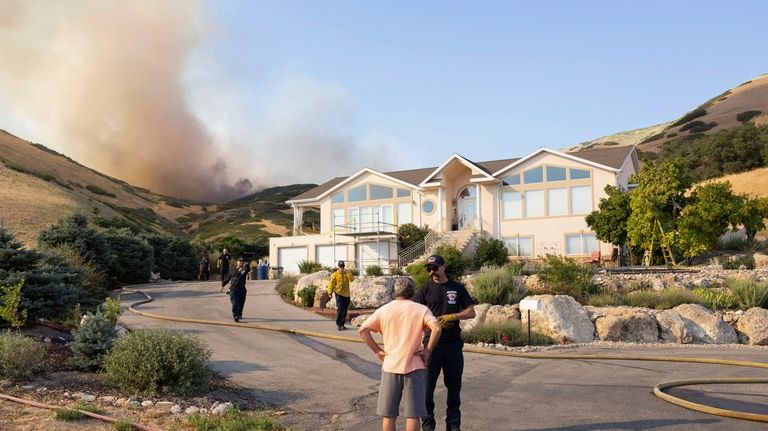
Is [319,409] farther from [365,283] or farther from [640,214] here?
[640,214]

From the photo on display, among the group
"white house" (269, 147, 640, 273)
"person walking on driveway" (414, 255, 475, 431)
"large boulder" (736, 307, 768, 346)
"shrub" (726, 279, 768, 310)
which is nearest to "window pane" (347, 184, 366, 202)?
"white house" (269, 147, 640, 273)

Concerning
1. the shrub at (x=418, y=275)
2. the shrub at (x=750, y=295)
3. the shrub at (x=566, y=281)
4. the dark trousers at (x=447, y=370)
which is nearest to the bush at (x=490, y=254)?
the shrub at (x=418, y=275)

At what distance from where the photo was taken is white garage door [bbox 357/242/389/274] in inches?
1474

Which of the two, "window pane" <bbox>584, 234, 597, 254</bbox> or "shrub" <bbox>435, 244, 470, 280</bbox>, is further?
"window pane" <bbox>584, 234, 597, 254</bbox>

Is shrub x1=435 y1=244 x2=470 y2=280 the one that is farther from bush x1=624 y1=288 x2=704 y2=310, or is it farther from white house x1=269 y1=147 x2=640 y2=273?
white house x1=269 y1=147 x2=640 y2=273

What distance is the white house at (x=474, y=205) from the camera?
3572 cm

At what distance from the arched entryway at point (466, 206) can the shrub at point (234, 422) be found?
103 ft

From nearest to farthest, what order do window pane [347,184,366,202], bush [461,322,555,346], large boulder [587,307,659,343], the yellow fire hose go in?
the yellow fire hose < bush [461,322,555,346] < large boulder [587,307,659,343] < window pane [347,184,366,202]

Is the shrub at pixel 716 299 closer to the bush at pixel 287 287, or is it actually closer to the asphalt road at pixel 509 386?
the asphalt road at pixel 509 386

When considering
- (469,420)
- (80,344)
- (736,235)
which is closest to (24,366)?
(80,344)

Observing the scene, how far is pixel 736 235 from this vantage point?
3709 centimetres

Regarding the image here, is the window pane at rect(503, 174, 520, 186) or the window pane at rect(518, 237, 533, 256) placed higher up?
the window pane at rect(503, 174, 520, 186)

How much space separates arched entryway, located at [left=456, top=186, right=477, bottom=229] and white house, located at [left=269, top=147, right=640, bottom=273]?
58 mm

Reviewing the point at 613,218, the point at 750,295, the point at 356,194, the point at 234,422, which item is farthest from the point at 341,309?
the point at 356,194
